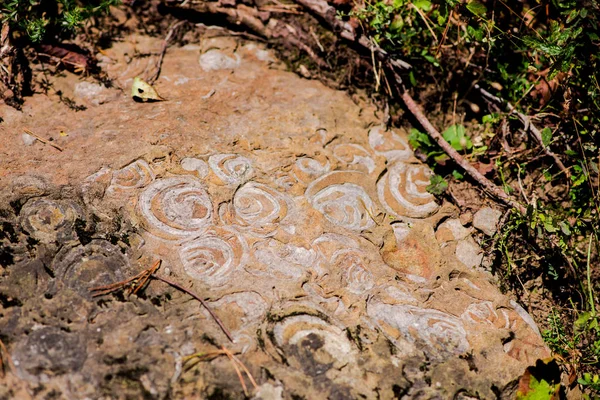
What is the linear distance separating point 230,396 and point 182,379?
226 millimetres

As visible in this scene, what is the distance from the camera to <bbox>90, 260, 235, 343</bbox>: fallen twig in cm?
248

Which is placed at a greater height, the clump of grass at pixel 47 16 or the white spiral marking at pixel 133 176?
the clump of grass at pixel 47 16

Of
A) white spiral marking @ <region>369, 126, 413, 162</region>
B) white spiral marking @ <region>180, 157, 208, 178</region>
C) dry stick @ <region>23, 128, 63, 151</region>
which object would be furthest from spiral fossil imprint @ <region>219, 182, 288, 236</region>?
dry stick @ <region>23, 128, 63, 151</region>

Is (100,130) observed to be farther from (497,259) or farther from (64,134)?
(497,259)

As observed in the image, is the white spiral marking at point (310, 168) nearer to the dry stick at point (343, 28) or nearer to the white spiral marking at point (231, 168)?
the white spiral marking at point (231, 168)

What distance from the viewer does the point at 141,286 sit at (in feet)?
8.41

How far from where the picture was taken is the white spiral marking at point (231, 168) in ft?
9.96

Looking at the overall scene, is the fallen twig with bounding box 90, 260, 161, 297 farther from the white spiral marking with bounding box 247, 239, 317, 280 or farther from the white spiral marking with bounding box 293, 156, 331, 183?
the white spiral marking with bounding box 293, 156, 331, 183

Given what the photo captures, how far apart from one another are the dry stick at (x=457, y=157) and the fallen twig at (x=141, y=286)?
189cm

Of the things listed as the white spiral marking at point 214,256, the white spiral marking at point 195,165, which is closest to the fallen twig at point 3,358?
the white spiral marking at point 214,256

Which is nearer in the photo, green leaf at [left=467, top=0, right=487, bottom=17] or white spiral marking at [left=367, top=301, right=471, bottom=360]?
white spiral marking at [left=367, top=301, right=471, bottom=360]

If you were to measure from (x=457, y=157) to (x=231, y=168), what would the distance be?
1.48 meters

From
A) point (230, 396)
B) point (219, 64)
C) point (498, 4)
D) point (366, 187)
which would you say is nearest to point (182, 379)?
point (230, 396)

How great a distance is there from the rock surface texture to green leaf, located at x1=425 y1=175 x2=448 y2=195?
45 millimetres
